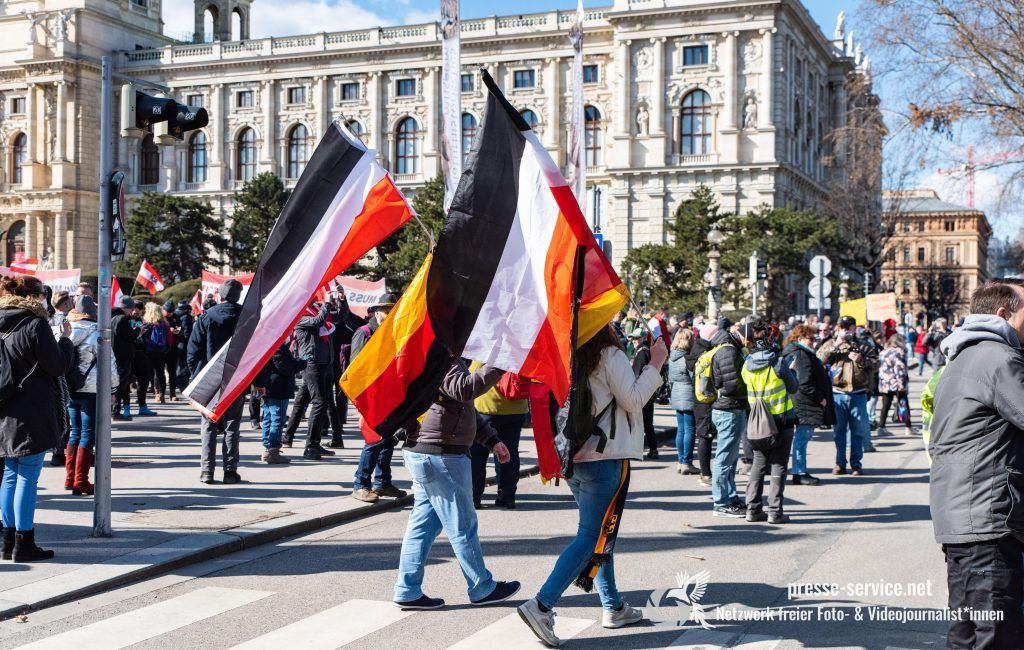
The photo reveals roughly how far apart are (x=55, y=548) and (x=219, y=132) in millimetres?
65235

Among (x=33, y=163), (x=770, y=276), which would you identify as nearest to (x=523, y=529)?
(x=770, y=276)

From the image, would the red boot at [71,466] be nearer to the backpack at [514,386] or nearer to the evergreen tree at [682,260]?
the backpack at [514,386]

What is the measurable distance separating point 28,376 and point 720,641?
16.9 feet

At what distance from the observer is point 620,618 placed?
637 cm

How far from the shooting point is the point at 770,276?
47.2 metres

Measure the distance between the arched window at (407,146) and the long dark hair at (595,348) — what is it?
61.0 m

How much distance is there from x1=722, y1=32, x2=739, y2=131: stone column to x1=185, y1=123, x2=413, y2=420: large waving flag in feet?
169

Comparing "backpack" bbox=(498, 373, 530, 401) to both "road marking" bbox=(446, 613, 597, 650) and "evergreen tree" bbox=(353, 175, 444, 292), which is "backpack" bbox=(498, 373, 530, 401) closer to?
"road marking" bbox=(446, 613, 597, 650)

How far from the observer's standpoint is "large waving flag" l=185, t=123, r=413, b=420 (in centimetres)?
678

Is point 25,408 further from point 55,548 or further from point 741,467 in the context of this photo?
point 741,467

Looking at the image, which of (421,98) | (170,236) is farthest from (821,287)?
(421,98)

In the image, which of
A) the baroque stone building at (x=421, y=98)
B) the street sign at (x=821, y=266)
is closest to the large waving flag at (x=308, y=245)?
the street sign at (x=821, y=266)

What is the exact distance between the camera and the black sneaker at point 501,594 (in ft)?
22.7

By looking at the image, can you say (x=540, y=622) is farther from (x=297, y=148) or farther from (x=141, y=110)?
(x=297, y=148)
